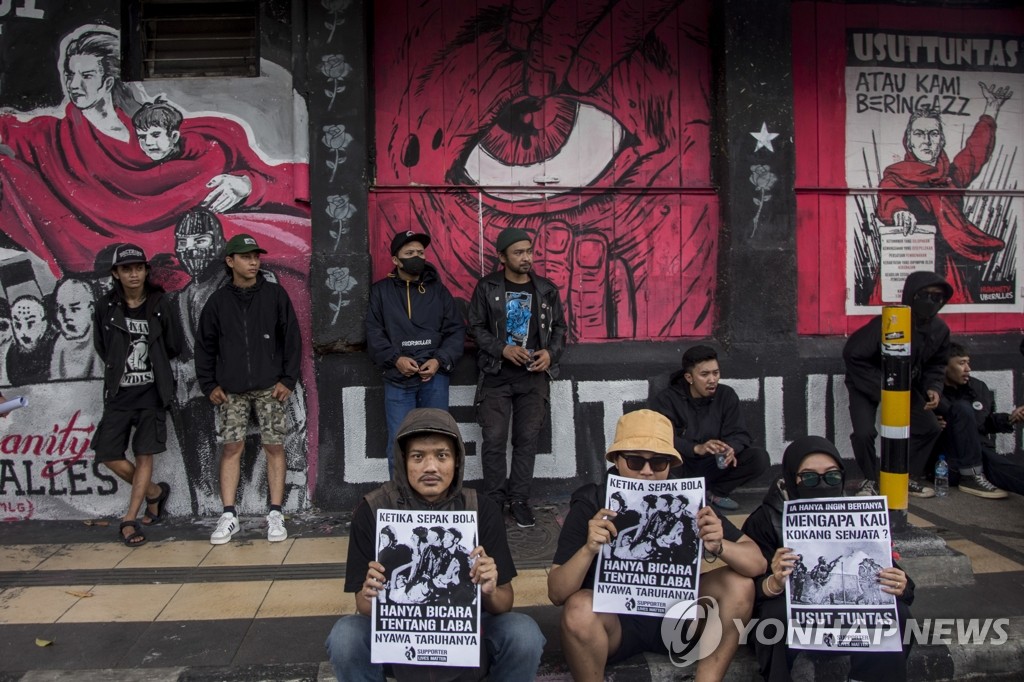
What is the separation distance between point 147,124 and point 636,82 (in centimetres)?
384

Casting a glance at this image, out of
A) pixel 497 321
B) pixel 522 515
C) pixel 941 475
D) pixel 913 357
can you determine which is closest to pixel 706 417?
Result: pixel 522 515

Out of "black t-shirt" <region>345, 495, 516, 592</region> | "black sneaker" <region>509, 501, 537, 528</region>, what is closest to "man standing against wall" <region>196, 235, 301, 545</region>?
"black sneaker" <region>509, 501, 537, 528</region>

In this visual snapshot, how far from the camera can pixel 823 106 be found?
20.7 feet

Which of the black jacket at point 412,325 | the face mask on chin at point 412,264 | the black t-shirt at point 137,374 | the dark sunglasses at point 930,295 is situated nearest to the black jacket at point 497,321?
the black jacket at point 412,325

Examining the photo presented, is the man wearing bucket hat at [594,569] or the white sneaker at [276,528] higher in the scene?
the man wearing bucket hat at [594,569]

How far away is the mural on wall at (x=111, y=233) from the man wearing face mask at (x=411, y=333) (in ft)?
2.31

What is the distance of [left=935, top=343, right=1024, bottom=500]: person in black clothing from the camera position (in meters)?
5.82

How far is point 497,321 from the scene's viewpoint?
17.7ft

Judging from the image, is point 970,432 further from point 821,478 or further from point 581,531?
point 581,531

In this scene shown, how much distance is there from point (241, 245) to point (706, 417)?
3388 mm

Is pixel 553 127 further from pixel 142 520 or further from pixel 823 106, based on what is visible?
pixel 142 520

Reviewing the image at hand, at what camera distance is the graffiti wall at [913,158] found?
631 cm

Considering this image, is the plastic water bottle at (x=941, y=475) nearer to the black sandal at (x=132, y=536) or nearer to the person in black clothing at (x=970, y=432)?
the person in black clothing at (x=970, y=432)

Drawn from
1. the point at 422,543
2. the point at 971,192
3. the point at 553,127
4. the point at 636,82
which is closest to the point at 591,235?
the point at 553,127
